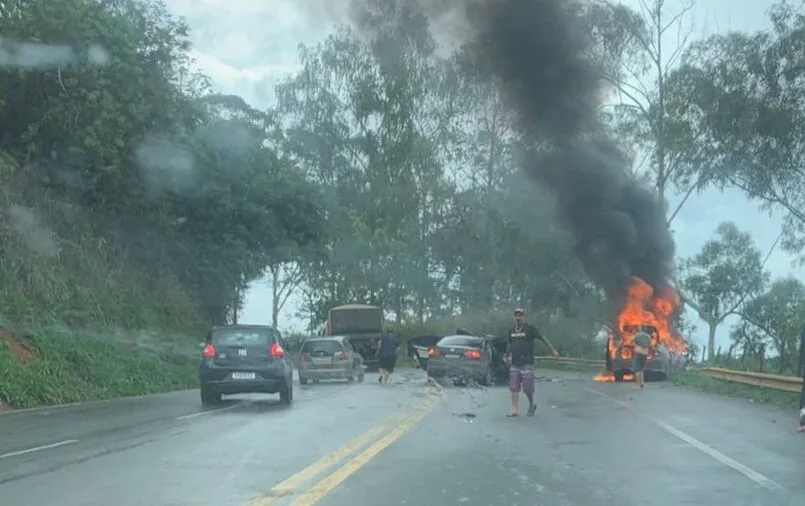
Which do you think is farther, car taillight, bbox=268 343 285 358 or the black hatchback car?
car taillight, bbox=268 343 285 358

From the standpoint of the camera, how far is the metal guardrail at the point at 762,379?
75.8ft

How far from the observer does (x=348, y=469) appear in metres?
11.3

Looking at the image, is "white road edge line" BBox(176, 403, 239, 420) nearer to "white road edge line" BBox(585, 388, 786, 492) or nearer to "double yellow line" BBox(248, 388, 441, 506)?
"double yellow line" BBox(248, 388, 441, 506)

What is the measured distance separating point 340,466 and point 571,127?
30.3 meters

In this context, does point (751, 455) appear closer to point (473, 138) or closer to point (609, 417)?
point (609, 417)

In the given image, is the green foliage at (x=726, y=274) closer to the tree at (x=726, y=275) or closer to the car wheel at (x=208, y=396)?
the tree at (x=726, y=275)

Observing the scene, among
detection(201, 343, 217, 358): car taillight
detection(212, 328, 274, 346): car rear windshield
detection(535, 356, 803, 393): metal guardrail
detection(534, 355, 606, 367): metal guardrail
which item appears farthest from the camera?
detection(534, 355, 606, 367): metal guardrail

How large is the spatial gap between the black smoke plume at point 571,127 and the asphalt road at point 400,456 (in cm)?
1506

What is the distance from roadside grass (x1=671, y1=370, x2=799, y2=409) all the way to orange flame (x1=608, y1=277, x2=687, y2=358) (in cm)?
537

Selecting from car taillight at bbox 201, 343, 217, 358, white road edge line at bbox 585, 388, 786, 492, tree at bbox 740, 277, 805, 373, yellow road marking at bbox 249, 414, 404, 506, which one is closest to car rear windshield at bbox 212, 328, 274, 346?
car taillight at bbox 201, 343, 217, 358

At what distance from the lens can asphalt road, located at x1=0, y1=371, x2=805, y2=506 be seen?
9.66 meters

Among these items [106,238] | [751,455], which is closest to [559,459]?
[751,455]

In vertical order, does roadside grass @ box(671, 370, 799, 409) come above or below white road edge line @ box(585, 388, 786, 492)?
above

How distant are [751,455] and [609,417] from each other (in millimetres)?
5863
